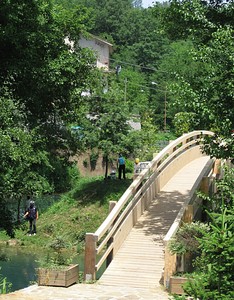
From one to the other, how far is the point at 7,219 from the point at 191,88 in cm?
548

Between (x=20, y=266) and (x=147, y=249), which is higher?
(x=147, y=249)

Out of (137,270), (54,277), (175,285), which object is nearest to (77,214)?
(137,270)

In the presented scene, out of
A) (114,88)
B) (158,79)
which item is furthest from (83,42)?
(114,88)

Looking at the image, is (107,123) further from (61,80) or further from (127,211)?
(127,211)

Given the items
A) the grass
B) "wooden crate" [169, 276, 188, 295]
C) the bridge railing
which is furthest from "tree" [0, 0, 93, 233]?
the grass

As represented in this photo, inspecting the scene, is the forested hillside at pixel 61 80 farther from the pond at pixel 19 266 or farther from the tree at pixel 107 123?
the tree at pixel 107 123

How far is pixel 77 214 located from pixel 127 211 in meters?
14.7

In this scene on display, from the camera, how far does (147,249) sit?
1511 centimetres

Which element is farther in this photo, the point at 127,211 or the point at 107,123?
the point at 107,123

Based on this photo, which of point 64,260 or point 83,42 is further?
point 83,42

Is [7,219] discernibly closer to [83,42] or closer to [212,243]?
[212,243]

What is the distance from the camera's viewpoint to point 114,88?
32969 mm

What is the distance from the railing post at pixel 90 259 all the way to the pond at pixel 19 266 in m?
4.80

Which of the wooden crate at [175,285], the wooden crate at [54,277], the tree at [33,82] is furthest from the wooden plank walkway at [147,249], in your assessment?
the tree at [33,82]
